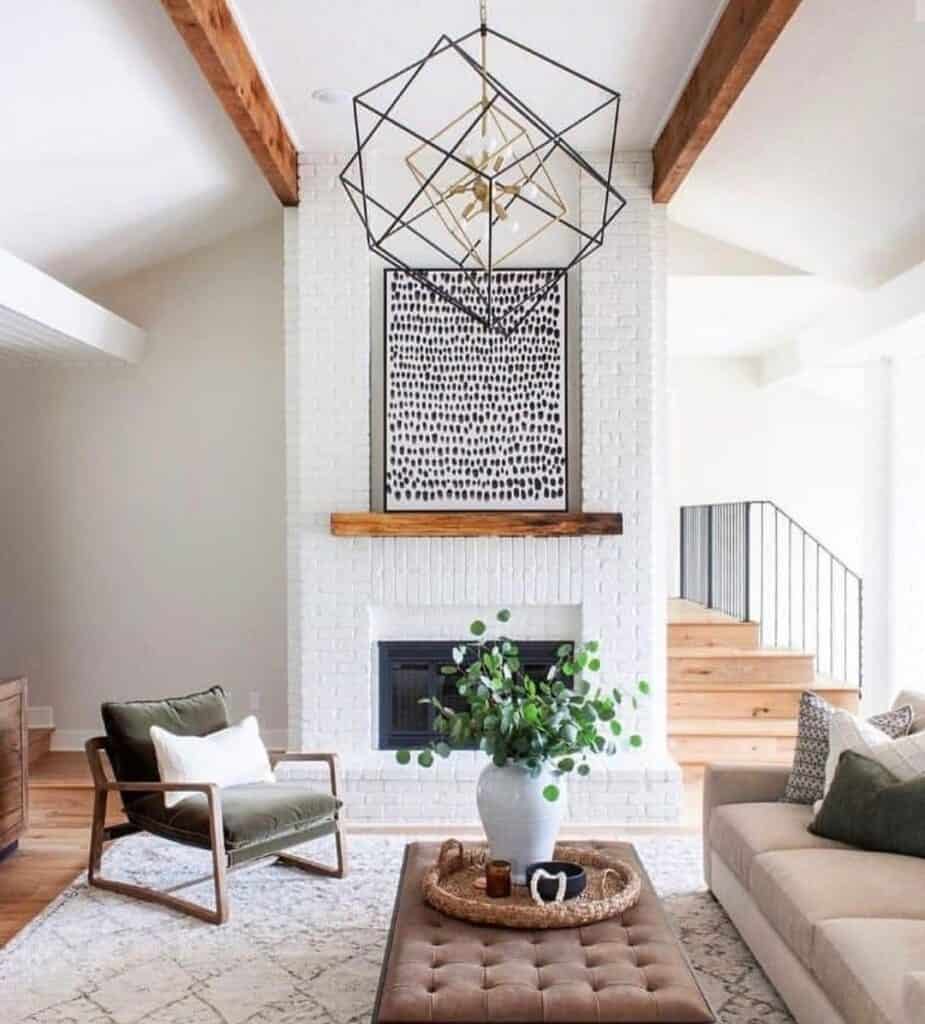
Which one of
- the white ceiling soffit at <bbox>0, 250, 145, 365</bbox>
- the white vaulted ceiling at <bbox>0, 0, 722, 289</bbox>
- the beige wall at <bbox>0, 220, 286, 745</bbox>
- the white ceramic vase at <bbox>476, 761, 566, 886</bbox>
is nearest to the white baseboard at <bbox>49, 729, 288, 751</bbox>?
the beige wall at <bbox>0, 220, 286, 745</bbox>

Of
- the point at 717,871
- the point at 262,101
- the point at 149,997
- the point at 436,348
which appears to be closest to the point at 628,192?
the point at 436,348

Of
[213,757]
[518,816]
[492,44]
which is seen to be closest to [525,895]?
[518,816]

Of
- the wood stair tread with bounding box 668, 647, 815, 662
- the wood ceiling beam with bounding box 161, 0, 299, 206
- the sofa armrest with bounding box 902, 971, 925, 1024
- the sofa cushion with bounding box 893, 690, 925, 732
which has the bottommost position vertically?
the sofa armrest with bounding box 902, 971, 925, 1024

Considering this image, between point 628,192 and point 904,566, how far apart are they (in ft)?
8.99

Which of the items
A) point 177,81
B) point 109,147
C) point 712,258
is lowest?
point 712,258

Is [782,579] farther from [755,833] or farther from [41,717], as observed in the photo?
[755,833]

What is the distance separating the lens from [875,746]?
3826 millimetres

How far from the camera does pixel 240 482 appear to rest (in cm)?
699

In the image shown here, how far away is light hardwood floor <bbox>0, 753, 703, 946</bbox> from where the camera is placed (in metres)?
4.54

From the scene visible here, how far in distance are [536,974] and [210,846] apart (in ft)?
5.57

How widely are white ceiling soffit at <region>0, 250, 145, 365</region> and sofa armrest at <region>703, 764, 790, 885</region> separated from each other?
339 cm

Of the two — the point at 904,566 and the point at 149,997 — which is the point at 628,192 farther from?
the point at 149,997

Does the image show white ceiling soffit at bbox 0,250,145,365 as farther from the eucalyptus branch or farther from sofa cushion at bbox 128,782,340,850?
the eucalyptus branch

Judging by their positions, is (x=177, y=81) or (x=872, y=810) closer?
(x=872, y=810)
